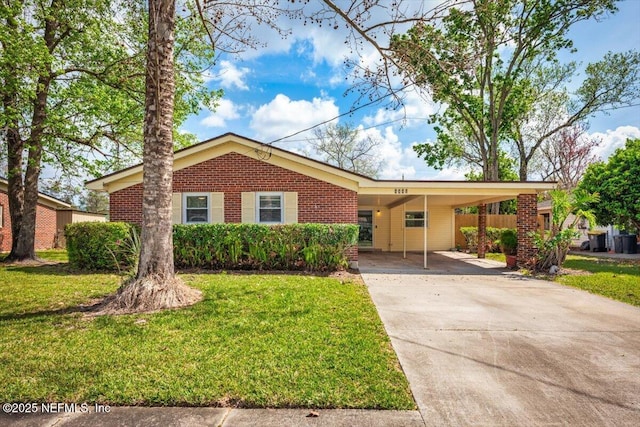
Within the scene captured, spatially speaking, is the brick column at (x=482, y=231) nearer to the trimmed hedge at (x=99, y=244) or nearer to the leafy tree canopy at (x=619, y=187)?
the leafy tree canopy at (x=619, y=187)

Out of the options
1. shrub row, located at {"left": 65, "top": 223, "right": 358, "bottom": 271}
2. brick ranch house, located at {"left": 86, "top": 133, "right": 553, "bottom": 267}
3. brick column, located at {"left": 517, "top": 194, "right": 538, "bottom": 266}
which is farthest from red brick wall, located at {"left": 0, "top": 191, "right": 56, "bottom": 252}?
brick column, located at {"left": 517, "top": 194, "right": 538, "bottom": 266}

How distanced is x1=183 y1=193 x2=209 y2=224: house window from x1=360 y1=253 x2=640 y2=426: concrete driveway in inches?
258

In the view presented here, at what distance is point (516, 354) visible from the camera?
386 centimetres

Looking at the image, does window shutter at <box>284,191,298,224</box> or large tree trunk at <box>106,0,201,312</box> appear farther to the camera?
window shutter at <box>284,191,298,224</box>

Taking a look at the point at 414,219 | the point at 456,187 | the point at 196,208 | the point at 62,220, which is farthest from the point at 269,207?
the point at 62,220

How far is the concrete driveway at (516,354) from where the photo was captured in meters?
2.74

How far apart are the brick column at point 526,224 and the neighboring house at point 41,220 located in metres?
24.1

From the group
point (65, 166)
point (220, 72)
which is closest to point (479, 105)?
point (220, 72)

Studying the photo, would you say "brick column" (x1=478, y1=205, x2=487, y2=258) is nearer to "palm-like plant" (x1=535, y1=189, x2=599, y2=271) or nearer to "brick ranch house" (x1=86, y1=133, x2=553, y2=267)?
"brick ranch house" (x1=86, y1=133, x2=553, y2=267)

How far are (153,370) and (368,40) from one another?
244 inches

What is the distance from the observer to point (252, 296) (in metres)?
6.27

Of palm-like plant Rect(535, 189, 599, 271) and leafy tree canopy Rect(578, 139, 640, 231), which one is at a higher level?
leafy tree canopy Rect(578, 139, 640, 231)

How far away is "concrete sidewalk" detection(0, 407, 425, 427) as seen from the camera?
246cm

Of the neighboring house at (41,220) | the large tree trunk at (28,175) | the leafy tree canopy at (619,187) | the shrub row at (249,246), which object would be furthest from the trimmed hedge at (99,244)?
the leafy tree canopy at (619,187)
